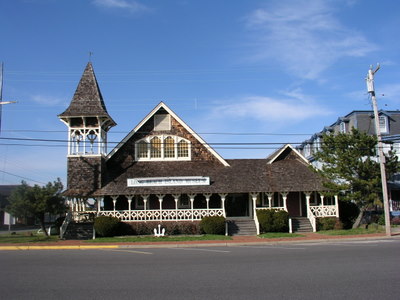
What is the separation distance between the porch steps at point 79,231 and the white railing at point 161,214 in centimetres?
120

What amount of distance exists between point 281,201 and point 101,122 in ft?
48.4

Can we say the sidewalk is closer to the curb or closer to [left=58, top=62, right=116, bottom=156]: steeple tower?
the curb

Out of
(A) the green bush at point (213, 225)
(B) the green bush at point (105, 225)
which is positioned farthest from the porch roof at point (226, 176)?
(A) the green bush at point (213, 225)

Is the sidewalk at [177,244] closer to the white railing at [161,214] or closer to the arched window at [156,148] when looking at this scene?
the white railing at [161,214]

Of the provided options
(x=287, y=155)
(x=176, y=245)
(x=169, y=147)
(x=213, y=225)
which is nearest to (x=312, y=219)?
(x=287, y=155)

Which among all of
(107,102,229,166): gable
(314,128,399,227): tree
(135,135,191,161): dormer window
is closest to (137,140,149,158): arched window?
(135,135,191,161): dormer window

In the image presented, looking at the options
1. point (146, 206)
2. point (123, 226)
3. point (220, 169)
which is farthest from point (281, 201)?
point (123, 226)

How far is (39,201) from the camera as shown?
87.5 feet

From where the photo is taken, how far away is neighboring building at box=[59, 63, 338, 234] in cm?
2712

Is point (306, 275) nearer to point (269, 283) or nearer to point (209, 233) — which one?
point (269, 283)

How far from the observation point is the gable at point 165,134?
30109mm

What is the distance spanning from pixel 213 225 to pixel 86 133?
11.3 metres

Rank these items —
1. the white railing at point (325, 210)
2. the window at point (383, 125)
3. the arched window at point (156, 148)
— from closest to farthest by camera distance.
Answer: the white railing at point (325, 210)
the arched window at point (156, 148)
the window at point (383, 125)

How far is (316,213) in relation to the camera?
2772 centimetres
